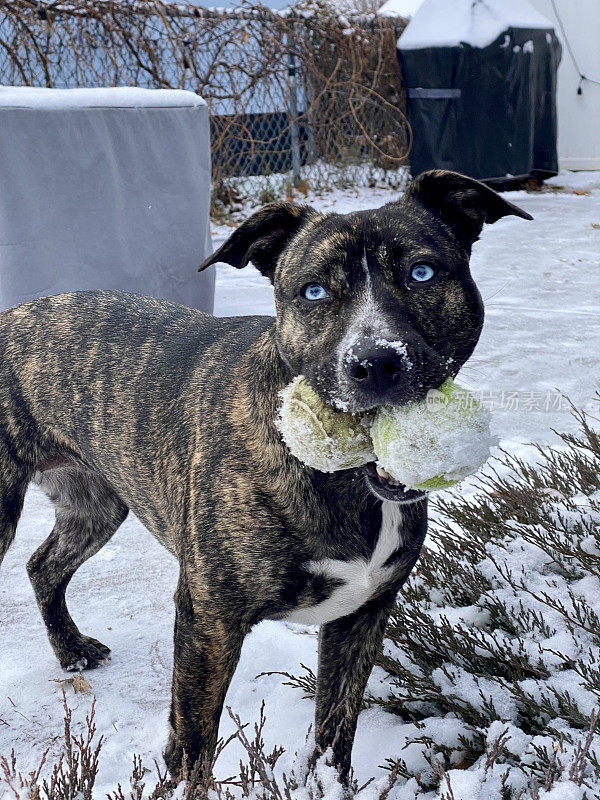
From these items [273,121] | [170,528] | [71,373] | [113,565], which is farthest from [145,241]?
[273,121]

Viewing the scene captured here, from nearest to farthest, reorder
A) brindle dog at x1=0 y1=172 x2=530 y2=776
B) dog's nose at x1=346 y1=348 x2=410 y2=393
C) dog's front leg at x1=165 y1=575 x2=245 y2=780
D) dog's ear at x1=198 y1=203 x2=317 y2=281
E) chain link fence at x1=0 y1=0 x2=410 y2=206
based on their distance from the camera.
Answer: dog's nose at x1=346 y1=348 x2=410 y2=393, brindle dog at x1=0 y1=172 x2=530 y2=776, dog's front leg at x1=165 y1=575 x2=245 y2=780, dog's ear at x1=198 y1=203 x2=317 y2=281, chain link fence at x1=0 y1=0 x2=410 y2=206

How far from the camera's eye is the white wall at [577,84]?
1480 cm

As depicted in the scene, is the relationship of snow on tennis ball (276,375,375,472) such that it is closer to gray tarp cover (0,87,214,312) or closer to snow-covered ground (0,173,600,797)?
snow-covered ground (0,173,600,797)

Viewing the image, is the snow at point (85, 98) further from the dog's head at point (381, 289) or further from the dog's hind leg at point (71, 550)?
the dog's head at point (381, 289)

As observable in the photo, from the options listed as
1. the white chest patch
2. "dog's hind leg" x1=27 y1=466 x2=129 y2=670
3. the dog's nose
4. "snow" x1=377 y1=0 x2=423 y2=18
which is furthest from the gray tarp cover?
"snow" x1=377 y1=0 x2=423 y2=18

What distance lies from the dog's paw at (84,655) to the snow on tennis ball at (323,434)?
1844 mm

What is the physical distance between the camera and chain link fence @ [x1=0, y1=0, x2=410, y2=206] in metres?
9.94

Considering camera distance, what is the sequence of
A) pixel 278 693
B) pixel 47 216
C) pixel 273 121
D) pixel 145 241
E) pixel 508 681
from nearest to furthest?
pixel 508 681 → pixel 278 693 → pixel 47 216 → pixel 145 241 → pixel 273 121

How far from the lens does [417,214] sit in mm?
2447

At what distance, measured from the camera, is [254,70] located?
11.6m

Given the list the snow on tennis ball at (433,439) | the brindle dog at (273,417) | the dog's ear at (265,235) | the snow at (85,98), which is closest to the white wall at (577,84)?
the snow at (85,98)

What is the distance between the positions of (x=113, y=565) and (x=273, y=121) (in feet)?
32.6

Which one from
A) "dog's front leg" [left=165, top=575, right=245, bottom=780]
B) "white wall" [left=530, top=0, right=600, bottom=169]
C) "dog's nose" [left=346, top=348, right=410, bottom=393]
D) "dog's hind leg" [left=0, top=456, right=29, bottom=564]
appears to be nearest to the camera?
"dog's nose" [left=346, top=348, right=410, bottom=393]

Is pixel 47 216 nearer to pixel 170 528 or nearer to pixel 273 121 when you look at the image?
pixel 170 528
